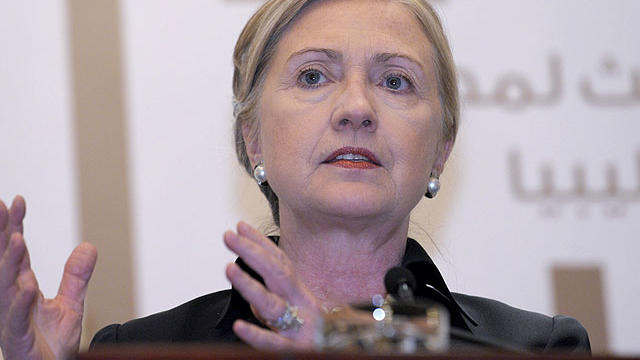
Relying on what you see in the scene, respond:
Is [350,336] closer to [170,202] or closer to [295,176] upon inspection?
[295,176]

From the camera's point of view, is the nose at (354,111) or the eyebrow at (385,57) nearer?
the nose at (354,111)

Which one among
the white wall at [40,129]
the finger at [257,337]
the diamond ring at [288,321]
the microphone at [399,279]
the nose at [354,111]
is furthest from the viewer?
the white wall at [40,129]

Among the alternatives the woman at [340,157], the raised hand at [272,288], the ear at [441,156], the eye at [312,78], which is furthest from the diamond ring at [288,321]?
the ear at [441,156]

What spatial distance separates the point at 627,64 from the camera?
315 cm

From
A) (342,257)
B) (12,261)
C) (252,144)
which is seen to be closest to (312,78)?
(252,144)

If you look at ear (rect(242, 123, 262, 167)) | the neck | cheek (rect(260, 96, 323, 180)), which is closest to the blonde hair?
ear (rect(242, 123, 262, 167))

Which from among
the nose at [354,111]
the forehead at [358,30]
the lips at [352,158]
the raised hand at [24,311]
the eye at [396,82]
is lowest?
the raised hand at [24,311]

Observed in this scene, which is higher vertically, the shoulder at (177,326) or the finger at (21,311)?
the finger at (21,311)

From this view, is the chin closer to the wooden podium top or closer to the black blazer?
the black blazer

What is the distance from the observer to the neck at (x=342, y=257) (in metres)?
2.13

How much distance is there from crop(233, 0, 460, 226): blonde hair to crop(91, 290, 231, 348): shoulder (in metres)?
0.29

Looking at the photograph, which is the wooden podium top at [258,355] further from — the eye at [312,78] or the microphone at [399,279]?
the eye at [312,78]

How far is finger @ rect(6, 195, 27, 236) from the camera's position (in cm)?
176

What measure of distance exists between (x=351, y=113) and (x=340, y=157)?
0.30 feet
